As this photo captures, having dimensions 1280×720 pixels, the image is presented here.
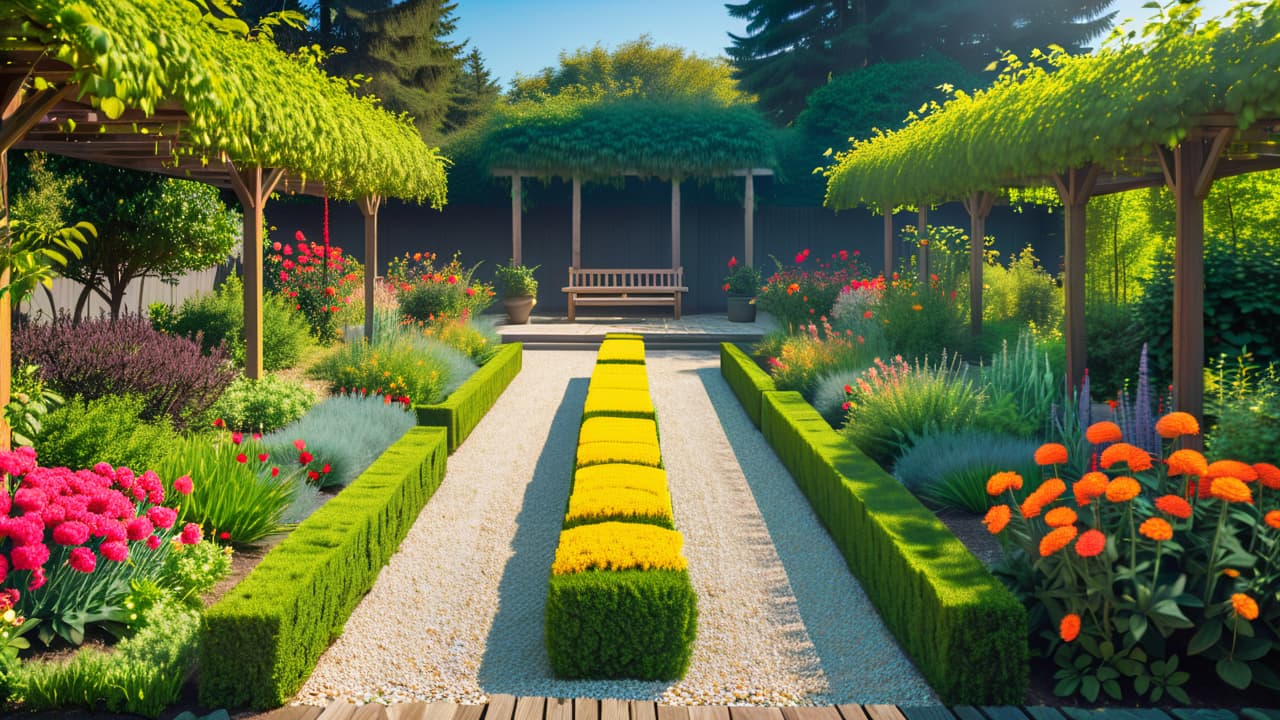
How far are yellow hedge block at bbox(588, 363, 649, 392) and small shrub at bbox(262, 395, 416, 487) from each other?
171cm

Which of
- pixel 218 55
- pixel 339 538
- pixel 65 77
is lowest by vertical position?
pixel 339 538

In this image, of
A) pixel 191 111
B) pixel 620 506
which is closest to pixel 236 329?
pixel 191 111

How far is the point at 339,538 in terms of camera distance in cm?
393

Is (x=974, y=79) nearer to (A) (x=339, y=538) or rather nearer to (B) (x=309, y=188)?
(B) (x=309, y=188)

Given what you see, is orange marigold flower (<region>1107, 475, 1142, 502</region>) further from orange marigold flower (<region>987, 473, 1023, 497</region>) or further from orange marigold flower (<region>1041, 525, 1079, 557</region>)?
orange marigold flower (<region>987, 473, 1023, 497</region>)

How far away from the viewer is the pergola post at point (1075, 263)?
279 inches

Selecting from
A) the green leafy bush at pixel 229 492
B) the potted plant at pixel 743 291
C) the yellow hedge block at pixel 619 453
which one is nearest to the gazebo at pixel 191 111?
the green leafy bush at pixel 229 492

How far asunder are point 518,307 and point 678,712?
525 inches

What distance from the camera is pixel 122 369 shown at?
6164 millimetres

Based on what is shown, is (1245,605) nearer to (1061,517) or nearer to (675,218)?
(1061,517)

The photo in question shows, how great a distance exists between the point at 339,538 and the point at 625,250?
1610 centimetres

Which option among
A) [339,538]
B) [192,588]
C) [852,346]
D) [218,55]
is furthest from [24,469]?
[852,346]

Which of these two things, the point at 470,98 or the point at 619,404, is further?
the point at 470,98

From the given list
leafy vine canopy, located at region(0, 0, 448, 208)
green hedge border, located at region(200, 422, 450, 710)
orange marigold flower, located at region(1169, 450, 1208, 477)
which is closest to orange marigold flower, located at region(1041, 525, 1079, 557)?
orange marigold flower, located at region(1169, 450, 1208, 477)
